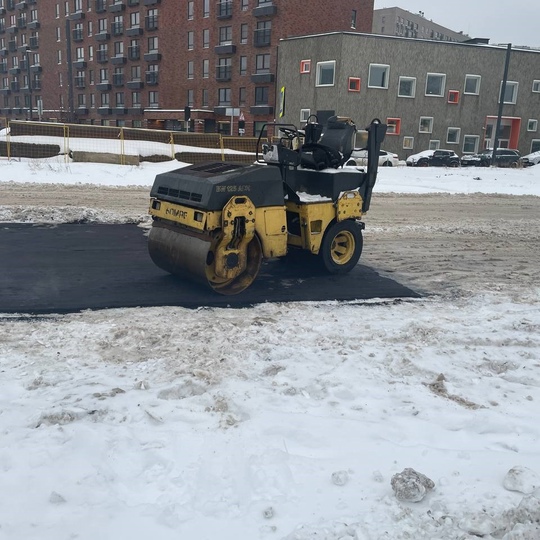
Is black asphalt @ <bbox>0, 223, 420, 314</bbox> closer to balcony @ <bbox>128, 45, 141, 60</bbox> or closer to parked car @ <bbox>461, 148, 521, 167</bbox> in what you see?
parked car @ <bbox>461, 148, 521, 167</bbox>

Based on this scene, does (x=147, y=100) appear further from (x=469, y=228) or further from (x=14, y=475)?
(x=14, y=475)

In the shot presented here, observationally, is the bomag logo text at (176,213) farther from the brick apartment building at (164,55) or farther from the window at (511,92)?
the window at (511,92)

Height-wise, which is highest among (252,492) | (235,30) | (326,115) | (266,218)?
(235,30)

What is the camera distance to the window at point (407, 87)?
1630 inches

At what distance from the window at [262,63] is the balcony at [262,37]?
912 mm

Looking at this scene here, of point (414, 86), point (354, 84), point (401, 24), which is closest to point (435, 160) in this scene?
point (414, 86)

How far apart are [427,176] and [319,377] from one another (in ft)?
76.4

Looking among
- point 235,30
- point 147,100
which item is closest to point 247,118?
point 235,30

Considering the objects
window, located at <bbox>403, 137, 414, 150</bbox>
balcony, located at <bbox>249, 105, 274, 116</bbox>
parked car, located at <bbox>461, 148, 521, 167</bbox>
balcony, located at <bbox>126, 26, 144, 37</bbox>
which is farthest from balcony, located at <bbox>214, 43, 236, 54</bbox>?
parked car, located at <bbox>461, 148, 521, 167</bbox>

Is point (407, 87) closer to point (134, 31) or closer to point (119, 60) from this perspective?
point (134, 31)

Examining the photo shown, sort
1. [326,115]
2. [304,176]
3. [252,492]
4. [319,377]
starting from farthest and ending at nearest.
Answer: [326,115], [304,176], [319,377], [252,492]

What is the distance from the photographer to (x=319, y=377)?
15.5ft

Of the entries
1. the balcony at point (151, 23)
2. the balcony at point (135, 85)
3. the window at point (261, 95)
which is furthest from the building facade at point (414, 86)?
the balcony at point (135, 85)

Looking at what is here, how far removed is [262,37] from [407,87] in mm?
13653
